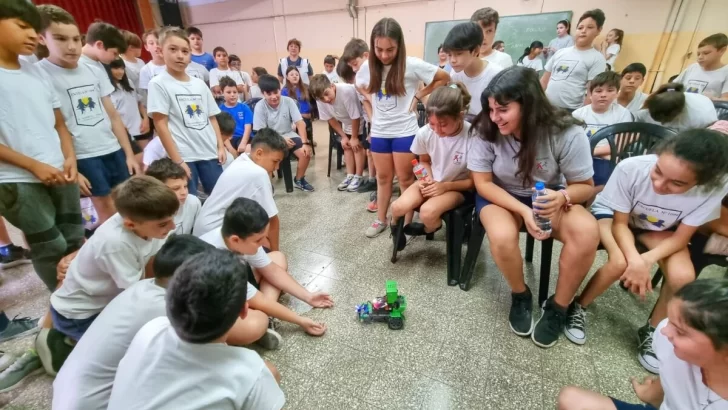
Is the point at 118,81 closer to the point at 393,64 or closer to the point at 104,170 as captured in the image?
the point at 104,170

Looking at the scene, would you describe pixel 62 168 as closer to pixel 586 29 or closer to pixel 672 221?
pixel 672 221

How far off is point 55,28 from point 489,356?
8.36 ft

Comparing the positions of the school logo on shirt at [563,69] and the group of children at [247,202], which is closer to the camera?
the group of children at [247,202]

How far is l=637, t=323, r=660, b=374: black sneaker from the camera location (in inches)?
49.0

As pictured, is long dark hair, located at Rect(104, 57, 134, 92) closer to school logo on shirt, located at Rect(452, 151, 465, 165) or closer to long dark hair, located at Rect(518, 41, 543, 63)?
school logo on shirt, located at Rect(452, 151, 465, 165)

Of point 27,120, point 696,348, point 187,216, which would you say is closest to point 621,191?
point 696,348

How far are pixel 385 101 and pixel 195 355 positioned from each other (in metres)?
1.86

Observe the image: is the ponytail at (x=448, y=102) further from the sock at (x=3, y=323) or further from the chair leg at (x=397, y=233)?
the sock at (x=3, y=323)

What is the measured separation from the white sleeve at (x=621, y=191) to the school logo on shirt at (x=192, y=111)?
7.44ft

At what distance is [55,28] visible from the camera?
151 centimetres

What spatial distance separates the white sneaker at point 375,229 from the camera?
2336mm

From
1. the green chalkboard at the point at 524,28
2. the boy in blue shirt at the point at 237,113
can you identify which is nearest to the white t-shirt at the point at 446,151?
the boy in blue shirt at the point at 237,113

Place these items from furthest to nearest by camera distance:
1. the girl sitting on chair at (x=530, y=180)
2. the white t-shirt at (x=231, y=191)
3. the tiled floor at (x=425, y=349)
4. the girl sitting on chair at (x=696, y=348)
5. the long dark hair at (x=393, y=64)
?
the long dark hair at (x=393, y=64), the white t-shirt at (x=231, y=191), the girl sitting on chair at (x=530, y=180), the tiled floor at (x=425, y=349), the girl sitting on chair at (x=696, y=348)

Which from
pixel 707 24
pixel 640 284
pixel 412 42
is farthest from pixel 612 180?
pixel 412 42
